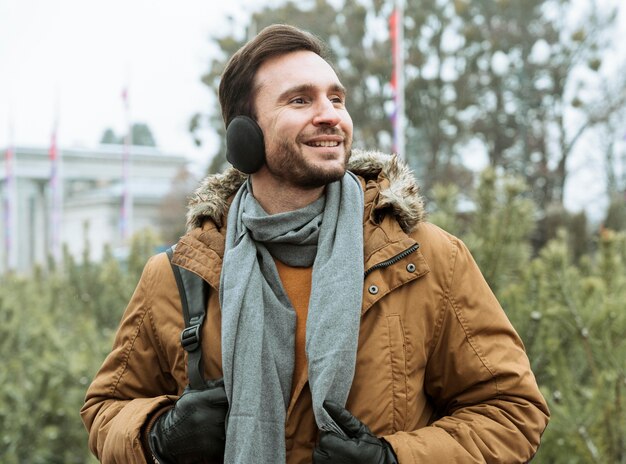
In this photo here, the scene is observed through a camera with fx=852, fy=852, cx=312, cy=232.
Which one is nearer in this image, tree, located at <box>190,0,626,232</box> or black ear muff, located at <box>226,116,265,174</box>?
black ear muff, located at <box>226,116,265,174</box>

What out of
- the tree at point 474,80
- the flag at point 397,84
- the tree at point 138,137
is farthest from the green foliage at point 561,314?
the tree at point 138,137

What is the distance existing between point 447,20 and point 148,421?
24100mm

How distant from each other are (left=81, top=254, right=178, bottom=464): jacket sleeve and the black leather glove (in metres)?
0.15

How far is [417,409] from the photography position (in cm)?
226

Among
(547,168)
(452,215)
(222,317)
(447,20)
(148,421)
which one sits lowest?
(148,421)

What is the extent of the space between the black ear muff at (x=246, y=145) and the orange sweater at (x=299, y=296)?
30 cm

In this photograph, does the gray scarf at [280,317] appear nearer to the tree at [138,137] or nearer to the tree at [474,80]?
the tree at [474,80]

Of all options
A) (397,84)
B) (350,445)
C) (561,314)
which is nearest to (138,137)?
(397,84)

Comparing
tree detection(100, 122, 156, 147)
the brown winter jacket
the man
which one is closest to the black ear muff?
the man

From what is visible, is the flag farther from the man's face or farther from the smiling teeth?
the smiling teeth

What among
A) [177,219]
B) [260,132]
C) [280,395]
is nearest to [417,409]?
[280,395]

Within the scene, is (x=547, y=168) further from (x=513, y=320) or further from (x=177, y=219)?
(x=513, y=320)

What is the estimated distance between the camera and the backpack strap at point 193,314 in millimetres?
2279

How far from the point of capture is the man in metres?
2.14
